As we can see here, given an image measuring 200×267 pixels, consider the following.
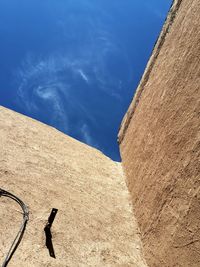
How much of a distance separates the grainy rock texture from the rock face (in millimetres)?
270

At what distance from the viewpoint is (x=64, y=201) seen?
16.7 ft

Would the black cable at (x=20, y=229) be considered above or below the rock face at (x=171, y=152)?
below

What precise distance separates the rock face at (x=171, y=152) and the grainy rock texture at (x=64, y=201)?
0.27 m

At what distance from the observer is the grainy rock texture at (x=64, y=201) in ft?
13.6

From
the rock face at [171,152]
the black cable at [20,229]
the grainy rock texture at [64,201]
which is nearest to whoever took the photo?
the black cable at [20,229]

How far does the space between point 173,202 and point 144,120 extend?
217 centimetres

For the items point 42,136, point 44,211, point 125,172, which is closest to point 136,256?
point 44,211

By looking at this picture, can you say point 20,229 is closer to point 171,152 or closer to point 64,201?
point 64,201

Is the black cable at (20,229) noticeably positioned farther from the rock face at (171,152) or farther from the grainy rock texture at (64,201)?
the rock face at (171,152)

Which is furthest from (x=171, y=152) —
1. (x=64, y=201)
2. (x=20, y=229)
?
(x=20, y=229)

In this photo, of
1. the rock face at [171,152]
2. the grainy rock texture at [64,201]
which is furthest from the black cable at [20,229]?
the rock face at [171,152]

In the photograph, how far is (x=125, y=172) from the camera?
6.31 m

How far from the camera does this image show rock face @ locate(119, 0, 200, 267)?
3.82 m

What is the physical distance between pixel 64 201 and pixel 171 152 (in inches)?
58.0
